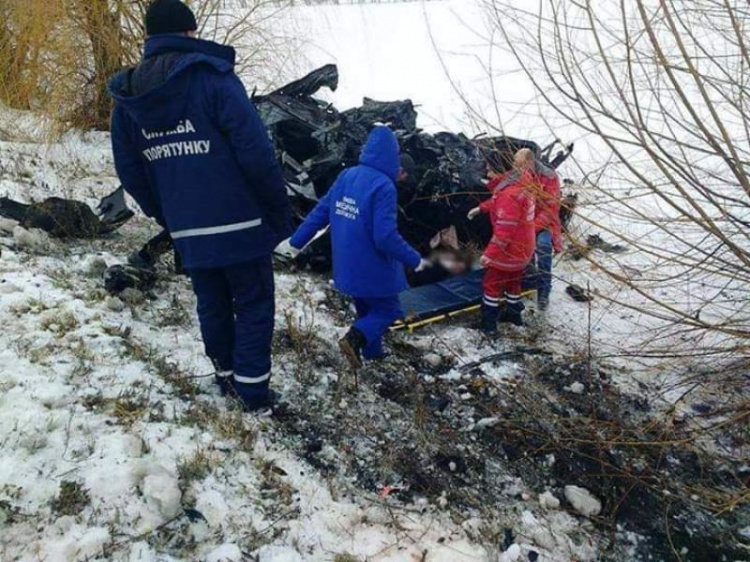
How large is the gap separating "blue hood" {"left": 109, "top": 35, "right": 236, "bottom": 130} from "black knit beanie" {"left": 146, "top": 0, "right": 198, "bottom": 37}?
0.13ft

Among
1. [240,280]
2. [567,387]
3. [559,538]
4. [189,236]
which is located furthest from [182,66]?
[567,387]

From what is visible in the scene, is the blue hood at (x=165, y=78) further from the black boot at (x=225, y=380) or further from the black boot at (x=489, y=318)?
the black boot at (x=489, y=318)

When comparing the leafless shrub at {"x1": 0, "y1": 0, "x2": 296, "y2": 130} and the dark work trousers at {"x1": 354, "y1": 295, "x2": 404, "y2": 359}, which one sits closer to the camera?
the dark work trousers at {"x1": 354, "y1": 295, "x2": 404, "y2": 359}

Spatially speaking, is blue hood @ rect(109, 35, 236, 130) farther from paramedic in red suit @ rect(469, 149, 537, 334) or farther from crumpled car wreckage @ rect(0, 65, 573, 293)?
paramedic in red suit @ rect(469, 149, 537, 334)

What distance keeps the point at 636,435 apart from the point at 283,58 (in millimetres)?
6900

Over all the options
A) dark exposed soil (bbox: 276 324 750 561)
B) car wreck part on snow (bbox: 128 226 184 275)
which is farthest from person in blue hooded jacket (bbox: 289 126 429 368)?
car wreck part on snow (bbox: 128 226 184 275)

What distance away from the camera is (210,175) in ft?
8.91

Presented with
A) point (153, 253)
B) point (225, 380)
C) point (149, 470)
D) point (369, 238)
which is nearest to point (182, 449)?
point (149, 470)

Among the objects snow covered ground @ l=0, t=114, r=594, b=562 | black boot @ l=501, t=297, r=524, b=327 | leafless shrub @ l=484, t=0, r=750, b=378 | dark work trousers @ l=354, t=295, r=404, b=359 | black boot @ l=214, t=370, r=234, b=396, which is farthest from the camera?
black boot @ l=501, t=297, r=524, b=327

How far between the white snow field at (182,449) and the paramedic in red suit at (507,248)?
12.4 inches

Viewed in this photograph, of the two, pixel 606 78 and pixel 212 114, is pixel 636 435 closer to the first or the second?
pixel 606 78

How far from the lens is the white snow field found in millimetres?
2293

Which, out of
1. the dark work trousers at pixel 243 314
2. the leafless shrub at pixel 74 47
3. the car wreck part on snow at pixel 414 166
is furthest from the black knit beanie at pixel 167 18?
the leafless shrub at pixel 74 47

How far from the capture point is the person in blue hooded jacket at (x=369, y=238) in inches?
139
